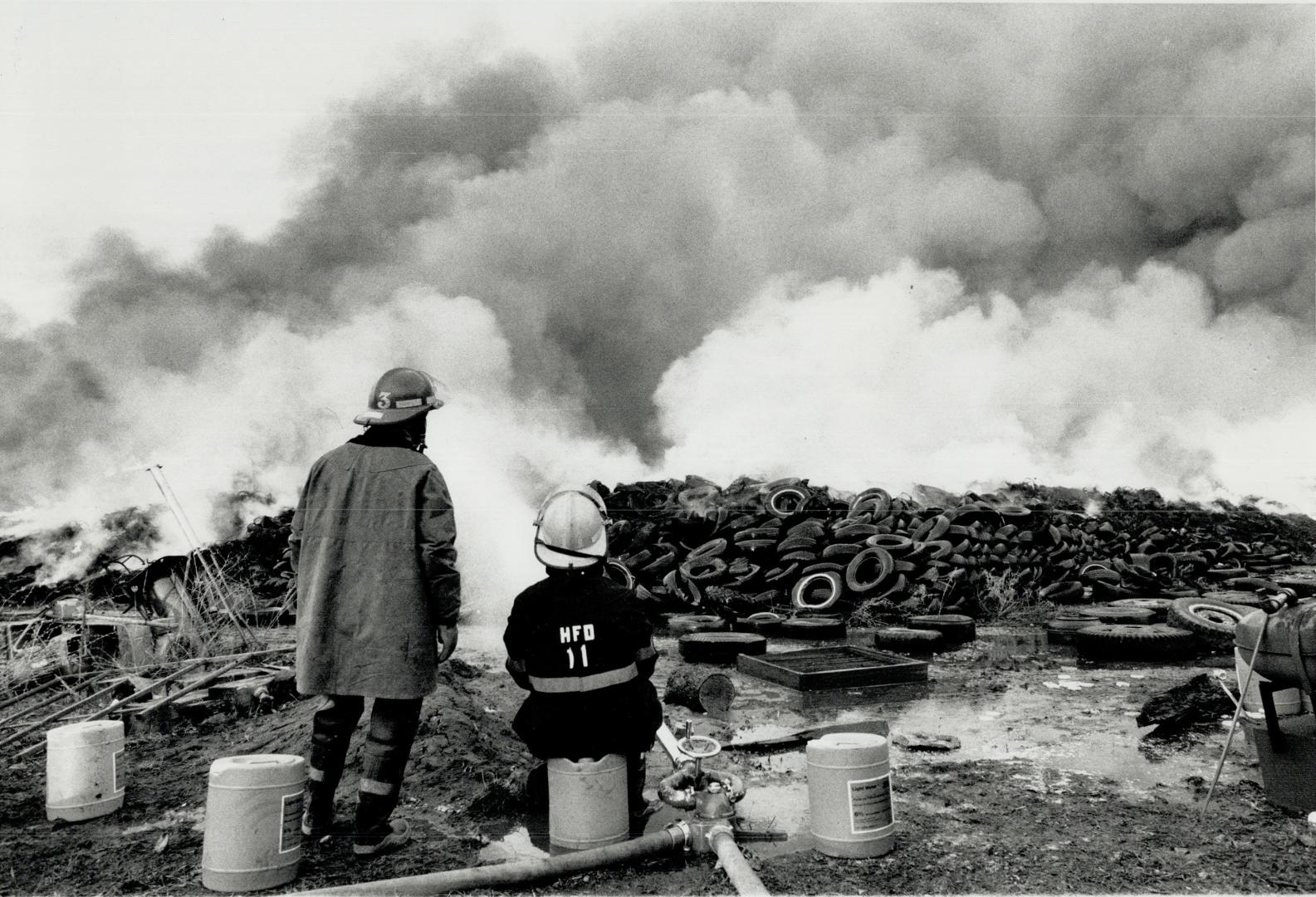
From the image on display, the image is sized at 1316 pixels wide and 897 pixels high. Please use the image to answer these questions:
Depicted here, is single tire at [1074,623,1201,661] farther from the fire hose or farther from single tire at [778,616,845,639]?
the fire hose

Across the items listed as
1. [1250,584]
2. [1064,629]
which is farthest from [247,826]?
[1250,584]

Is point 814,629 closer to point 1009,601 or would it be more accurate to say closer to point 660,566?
point 660,566

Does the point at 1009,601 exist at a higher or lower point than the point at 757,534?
lower

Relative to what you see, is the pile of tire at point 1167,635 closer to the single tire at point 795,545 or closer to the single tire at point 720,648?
the single tire at point 720,648

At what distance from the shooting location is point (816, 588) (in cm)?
1120

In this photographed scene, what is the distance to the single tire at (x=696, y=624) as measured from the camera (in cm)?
952

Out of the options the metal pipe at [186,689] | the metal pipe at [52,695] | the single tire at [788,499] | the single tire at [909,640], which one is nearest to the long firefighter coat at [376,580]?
the metal pipe at [186,689]

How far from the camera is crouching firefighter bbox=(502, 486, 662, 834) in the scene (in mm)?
3229

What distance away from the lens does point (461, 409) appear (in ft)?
24.3

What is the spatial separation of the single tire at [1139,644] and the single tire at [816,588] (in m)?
3.37

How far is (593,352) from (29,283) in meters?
4.54

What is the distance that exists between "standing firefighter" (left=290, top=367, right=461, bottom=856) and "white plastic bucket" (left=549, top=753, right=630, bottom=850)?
620 millimetres

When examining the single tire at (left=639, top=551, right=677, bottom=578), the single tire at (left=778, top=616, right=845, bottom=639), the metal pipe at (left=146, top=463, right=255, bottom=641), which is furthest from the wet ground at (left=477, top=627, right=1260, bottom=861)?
the single tire at (left=639, top=551, right=677, bottom=578)

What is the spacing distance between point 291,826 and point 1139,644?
7.20 meters
